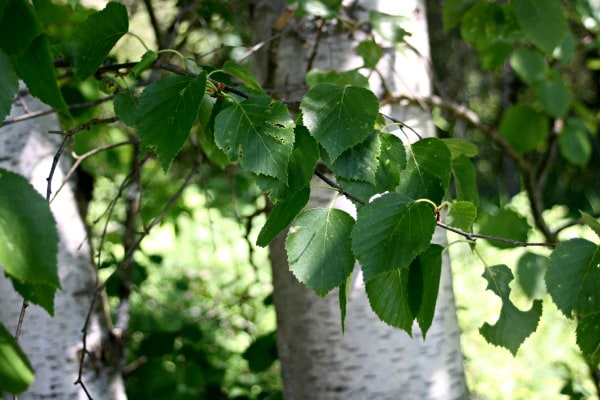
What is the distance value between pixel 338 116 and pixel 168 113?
14 centimetres

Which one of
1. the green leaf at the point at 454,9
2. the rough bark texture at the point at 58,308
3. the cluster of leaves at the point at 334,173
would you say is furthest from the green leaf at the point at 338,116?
the green leaf at the point at 454,9

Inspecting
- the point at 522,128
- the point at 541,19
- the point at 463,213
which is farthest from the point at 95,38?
the point at 522,128

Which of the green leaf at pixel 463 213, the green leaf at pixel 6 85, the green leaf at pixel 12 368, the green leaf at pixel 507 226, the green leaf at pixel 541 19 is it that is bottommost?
the green leaf at pixel 12 368

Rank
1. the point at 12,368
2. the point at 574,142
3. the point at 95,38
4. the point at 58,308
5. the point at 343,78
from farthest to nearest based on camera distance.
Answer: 1. the point at 574,142
2. the point at 58,308
3. the point at 343,78
4. the point at 95,38
5. the point at 12,368

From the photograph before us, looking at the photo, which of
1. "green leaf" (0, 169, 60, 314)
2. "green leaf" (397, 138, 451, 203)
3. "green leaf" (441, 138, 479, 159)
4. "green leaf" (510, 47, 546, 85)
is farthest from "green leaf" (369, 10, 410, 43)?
"green leaf" (510, 47, 546, 85)

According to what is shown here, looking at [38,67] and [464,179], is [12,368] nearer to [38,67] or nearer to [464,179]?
[38,67]

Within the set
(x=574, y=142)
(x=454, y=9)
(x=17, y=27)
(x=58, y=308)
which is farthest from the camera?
(x=574, y=142)

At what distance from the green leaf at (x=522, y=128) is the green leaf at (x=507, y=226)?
1035mm

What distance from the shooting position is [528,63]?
1544 mm

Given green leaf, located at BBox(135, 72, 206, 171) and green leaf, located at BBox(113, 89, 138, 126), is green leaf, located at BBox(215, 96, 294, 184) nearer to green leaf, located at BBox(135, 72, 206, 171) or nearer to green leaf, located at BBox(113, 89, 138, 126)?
green leaf, located at BBox(135, 72, 206, 171)

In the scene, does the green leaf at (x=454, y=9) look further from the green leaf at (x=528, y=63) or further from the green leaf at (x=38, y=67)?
the green leaf at (x=38, y=67)

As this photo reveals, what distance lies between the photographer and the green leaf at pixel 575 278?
0.53 meters

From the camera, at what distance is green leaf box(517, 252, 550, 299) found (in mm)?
807

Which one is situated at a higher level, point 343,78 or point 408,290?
point 343,78
